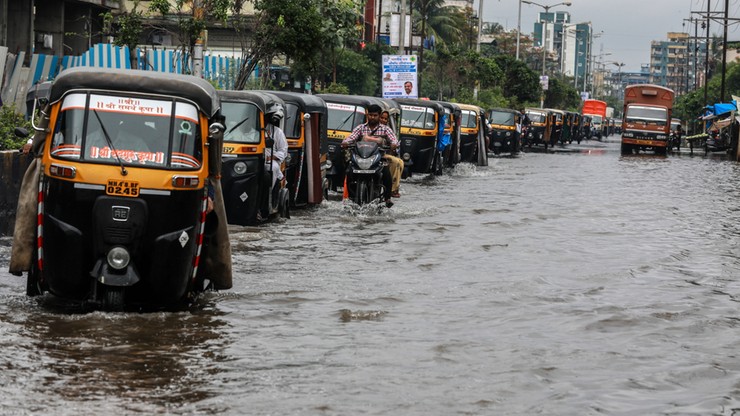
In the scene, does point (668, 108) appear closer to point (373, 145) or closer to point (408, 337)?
point (373, 145)

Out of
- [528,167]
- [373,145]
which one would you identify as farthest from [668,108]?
[373,145]

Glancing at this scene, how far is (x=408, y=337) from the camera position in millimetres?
9547

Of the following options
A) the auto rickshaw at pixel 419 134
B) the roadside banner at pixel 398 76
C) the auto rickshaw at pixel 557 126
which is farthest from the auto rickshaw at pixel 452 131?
the auto rickshaw at pixel 557 126

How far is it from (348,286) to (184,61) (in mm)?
16115

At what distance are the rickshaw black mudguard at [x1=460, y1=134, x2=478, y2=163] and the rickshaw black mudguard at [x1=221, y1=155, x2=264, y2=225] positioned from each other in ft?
77.1

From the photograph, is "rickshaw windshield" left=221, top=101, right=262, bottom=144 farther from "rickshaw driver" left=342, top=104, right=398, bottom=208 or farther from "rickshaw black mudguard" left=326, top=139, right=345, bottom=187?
"rickshaw black mudguard" left=326, top=139, right=345, bottom=187

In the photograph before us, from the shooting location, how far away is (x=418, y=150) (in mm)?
31203

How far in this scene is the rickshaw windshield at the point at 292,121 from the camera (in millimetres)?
19438

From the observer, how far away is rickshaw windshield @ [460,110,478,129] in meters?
40.4

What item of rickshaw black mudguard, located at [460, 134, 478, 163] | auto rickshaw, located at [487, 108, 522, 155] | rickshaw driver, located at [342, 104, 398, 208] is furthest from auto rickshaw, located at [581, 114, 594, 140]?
rickshaw driver, located at [342, 104, 398, 208]

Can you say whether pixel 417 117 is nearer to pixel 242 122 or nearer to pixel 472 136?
pixel 472 136

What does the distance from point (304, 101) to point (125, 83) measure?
1007 cm

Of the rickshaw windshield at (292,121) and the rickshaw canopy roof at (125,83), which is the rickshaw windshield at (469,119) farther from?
the rickshaw canopy roof at (125,83)

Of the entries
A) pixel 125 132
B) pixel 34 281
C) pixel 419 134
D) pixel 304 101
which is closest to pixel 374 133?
pixel 304 101
